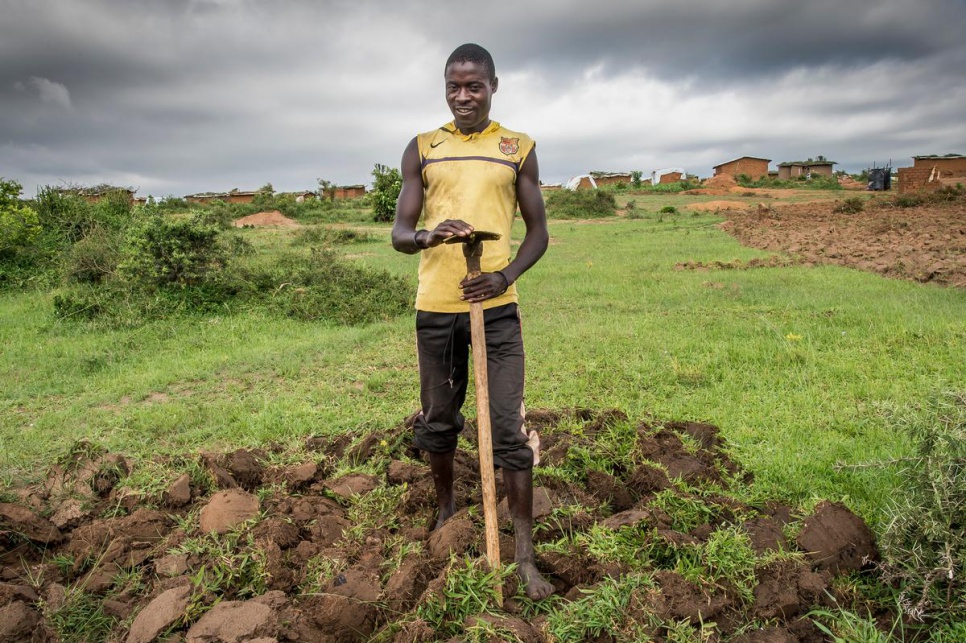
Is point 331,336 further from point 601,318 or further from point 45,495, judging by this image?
point 45,495

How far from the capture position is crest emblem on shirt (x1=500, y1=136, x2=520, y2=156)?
2.61 m

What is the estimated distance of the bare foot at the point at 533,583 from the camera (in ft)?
8.09

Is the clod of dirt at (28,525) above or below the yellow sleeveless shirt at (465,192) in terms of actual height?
below

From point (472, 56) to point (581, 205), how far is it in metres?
22.9

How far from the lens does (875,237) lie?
1389 centimetres

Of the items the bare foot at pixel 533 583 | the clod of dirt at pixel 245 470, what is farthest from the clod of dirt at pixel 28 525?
the bare foot at pixel 533 583

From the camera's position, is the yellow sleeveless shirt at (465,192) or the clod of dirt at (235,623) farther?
the yellow sleeveless shirt at (465,192)

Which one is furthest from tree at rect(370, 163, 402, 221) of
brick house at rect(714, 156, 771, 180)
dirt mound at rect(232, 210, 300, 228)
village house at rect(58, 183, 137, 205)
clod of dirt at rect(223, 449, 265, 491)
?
brick house at rect(714, 156, 771, 180)

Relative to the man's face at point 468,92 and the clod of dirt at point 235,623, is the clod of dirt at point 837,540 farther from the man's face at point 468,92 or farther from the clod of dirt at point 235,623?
the man's face at point 468,92

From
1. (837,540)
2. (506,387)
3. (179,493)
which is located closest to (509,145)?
(506,387)

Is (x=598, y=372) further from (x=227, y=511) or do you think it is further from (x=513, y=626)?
(x=513, y=626)

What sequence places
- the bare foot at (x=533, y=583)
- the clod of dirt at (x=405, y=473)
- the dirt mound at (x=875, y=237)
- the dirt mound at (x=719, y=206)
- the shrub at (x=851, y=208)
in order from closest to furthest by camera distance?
1. the bare foot at (x=533, y=583)
2. the clod of dirt at (x=405, y=473)
3. the dirt mound at (x=875, y=237)
4. the shrub at (x=851, y=208)
5. the dirt mound at (x=719, y=206)

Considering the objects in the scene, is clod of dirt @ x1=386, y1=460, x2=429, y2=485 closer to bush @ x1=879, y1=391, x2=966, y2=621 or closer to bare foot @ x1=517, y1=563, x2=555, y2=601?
bare foot @ x1=517, y1=563, x2=555, y2=601

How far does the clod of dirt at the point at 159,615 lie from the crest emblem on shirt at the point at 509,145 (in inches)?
81.3
